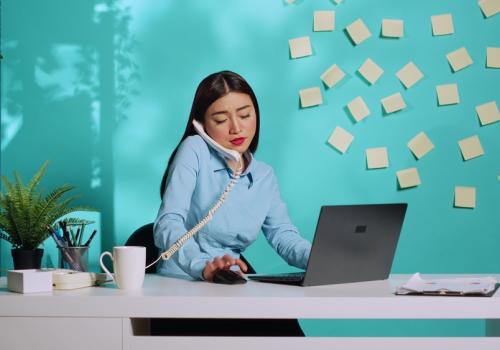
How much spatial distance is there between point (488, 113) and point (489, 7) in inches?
18.9

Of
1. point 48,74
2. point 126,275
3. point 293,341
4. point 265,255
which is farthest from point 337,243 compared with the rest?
point 48,74

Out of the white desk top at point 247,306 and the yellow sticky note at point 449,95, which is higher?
the yellow sticky note at point 449,95

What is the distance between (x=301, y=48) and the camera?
134 inches

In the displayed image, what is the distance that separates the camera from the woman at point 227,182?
2.22 meters

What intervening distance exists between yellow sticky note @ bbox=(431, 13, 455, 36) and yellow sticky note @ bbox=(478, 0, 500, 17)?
153 millimetres

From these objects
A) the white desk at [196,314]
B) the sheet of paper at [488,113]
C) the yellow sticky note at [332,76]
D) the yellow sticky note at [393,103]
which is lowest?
the white desk at [196,314]

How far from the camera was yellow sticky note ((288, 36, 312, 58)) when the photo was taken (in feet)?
11.1

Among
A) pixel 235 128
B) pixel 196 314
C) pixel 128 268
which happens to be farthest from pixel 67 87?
pixel 196 314

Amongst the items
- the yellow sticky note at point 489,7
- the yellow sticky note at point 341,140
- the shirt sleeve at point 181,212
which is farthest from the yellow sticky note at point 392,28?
the shirt sleeve at point 181,212

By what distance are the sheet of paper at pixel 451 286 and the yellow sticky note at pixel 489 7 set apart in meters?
2.01

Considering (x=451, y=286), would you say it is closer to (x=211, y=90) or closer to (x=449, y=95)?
(x=211, y=90)

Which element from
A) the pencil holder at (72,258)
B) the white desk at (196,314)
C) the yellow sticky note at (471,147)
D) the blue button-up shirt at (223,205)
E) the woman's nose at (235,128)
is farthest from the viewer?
the yellow sticky note at (471,147)

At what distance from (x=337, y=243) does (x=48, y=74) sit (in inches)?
87.1

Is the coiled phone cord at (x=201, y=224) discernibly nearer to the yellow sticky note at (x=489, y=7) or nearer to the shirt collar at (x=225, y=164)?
the shirt collar at (x=225, y=164)
